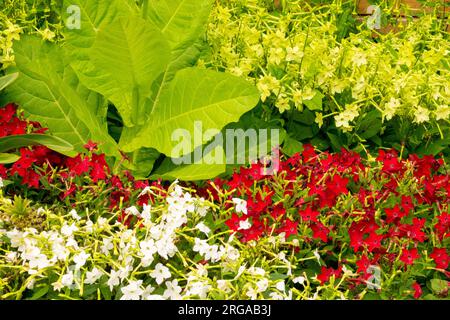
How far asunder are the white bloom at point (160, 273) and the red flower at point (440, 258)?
A: 0.72m

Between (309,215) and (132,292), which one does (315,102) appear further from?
(132,292)

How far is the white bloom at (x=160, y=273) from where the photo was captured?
1716 mm

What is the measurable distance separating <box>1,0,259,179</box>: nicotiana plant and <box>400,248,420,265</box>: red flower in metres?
0.72

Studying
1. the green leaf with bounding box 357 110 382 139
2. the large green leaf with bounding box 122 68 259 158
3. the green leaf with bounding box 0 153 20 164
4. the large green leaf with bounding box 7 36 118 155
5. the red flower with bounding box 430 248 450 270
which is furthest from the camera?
the green leaf with bounding box 357 110 382 139

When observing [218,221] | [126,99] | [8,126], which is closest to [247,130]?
[126,99]

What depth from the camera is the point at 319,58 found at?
8.43 ft

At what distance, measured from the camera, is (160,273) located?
1725 millimetres

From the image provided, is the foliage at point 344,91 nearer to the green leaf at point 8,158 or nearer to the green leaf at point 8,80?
the green leaf at point 8,80

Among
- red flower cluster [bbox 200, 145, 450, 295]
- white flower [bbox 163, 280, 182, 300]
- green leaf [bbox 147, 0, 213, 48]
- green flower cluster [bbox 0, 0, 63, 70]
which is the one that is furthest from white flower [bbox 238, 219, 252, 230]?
green flower cluster [bbox 0, 0, 63, 70]

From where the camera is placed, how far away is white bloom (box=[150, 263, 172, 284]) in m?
1.72

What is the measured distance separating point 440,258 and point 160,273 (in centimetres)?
75

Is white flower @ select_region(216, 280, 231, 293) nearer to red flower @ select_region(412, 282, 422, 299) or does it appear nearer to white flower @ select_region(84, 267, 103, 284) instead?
white flower @ select_region(84, 267, 103, 284)

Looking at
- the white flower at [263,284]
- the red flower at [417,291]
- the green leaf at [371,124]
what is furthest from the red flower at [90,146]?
the red flower at [417,291]
